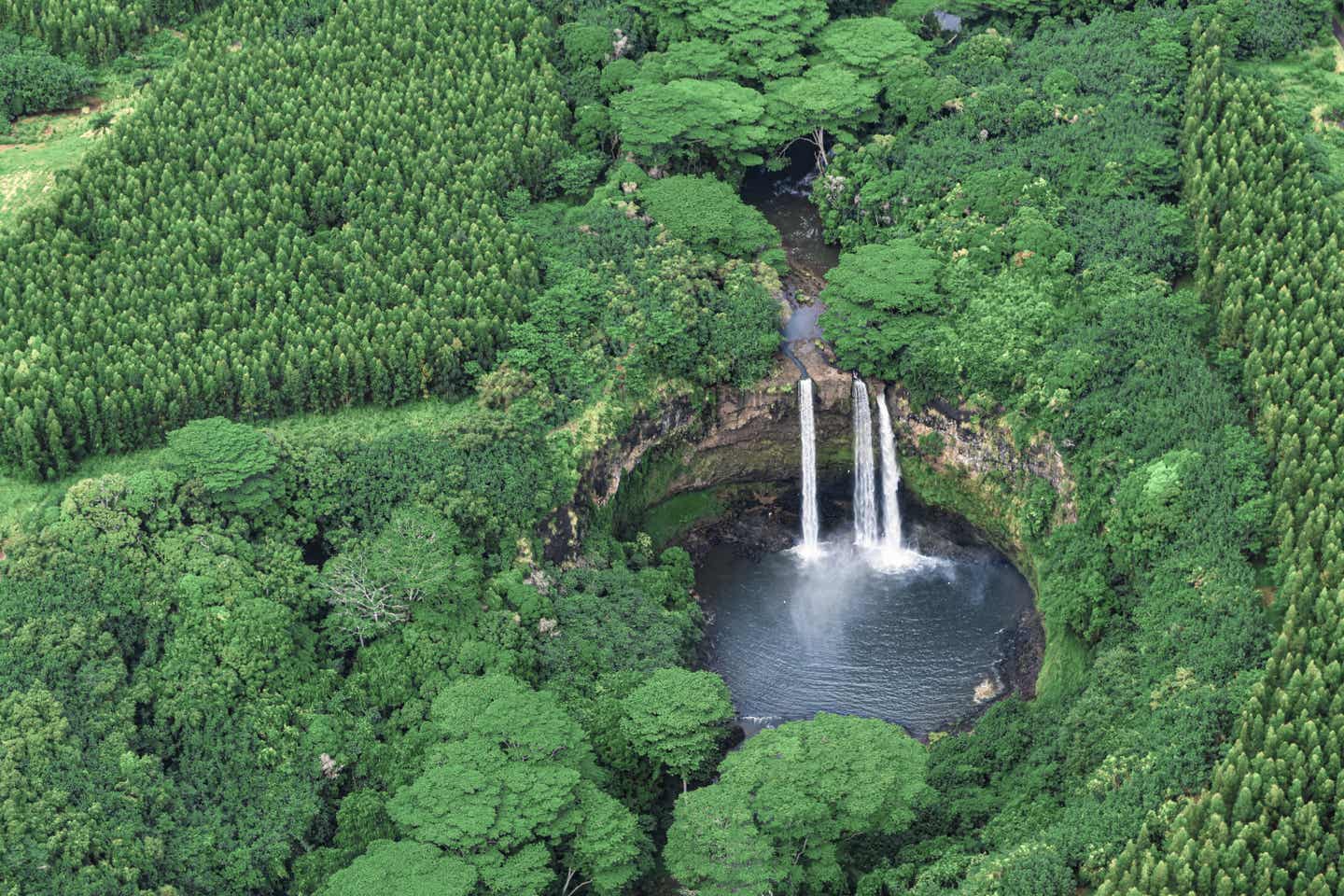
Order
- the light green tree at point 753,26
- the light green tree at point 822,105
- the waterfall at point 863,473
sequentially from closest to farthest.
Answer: the waterfall at point 863,473 < the light green tree at point 822,105 < the light green tree at point 753,26

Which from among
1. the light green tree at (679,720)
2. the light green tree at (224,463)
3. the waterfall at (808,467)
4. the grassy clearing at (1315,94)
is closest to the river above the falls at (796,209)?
the waterfall at (808,467)

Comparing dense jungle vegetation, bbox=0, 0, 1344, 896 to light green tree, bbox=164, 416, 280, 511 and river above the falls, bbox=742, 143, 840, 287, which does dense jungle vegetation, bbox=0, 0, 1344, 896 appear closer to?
light green tree, bbox=164, 416, 280, 511

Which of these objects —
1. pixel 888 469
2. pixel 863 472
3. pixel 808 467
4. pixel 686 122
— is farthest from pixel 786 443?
pixel 686 122

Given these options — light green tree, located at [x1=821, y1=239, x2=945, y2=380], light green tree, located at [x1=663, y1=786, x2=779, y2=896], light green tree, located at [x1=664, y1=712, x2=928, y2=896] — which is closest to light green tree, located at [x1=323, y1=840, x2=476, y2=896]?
light green tree, located at [x1=663, y1=786, x2=779, y2=896]

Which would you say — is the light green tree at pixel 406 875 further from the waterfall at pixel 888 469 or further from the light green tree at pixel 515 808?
the waterfall at pixel 888 469

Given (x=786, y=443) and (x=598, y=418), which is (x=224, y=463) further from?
(x=786, y=443)

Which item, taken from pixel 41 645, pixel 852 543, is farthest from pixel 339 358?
pixel 852 543

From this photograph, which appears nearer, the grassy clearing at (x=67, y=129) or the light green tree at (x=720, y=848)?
the light green tree at (x=720, y=848)
